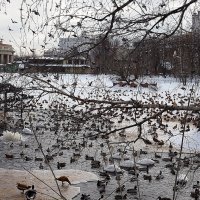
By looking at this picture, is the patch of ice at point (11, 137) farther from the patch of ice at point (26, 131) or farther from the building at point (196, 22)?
the building at point (196, 22)

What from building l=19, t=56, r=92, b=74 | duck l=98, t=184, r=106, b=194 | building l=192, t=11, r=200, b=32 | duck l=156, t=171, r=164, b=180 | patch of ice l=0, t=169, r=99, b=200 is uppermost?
building l=192, t=11, r=200, b=32

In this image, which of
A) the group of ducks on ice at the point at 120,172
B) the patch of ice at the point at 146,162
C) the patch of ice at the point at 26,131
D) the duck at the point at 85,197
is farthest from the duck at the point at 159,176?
the patch of ice at the point at 26,131

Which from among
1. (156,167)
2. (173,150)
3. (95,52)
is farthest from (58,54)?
(173,150)

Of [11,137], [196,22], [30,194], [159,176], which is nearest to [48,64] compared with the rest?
[196,22]

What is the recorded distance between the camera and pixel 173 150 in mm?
11320

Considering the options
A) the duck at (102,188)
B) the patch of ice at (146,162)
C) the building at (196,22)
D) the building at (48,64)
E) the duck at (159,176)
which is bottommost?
the duck at (102,188)

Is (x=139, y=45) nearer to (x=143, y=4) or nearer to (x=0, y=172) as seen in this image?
(x=143, y=4)

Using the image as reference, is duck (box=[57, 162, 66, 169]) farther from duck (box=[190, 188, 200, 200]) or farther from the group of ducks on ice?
duck (box=[190, 188, 200, 200])

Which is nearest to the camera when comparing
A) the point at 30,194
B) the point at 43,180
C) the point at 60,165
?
the point at 30,194

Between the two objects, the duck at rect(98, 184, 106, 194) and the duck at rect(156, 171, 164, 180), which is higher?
the duck at rect(156, 171, 164, 180)

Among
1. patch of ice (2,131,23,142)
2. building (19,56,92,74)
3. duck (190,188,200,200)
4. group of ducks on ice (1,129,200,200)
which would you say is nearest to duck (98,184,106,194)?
group of ducks on ice (1,129,200,200)

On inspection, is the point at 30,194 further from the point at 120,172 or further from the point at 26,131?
the point at 26,131

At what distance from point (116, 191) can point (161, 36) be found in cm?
338

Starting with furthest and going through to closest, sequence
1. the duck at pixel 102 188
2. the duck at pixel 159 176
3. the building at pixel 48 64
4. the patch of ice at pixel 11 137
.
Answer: the patch of ice at pixel 11 137 → the duck at pixel 159 176 → the duck at pixel 102 188 → the building at pixel 48 64
